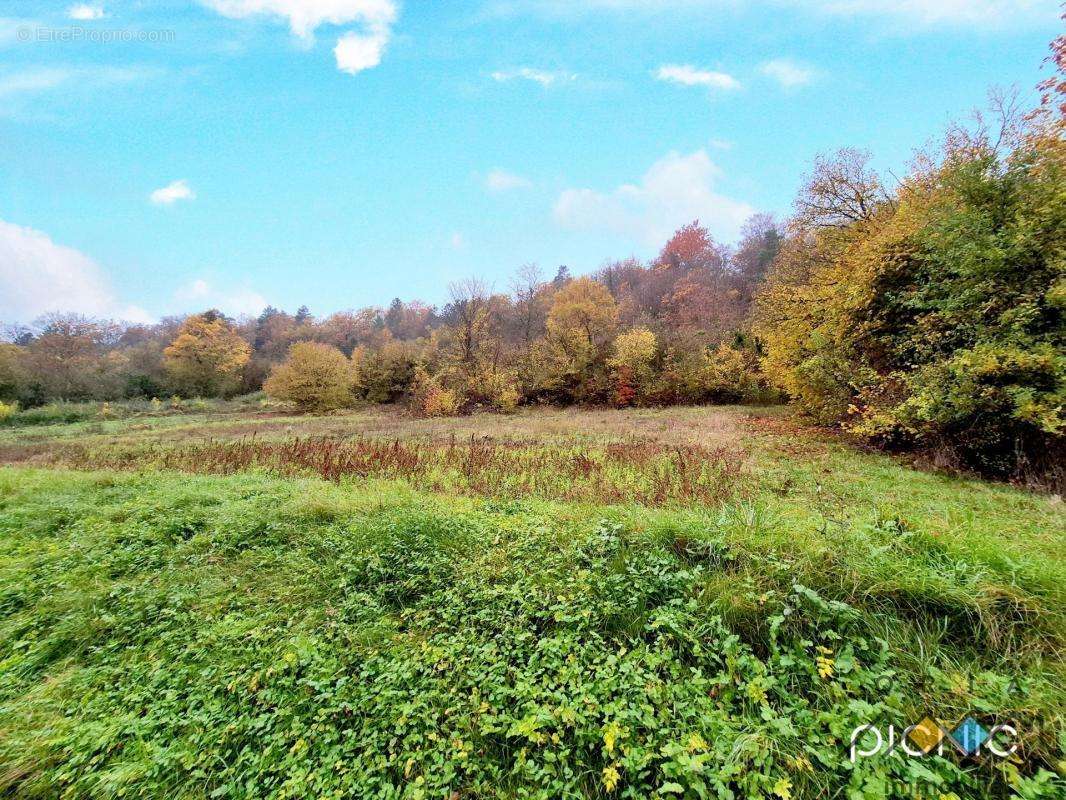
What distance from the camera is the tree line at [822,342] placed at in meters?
7.77

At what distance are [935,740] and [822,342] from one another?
13.6 metres

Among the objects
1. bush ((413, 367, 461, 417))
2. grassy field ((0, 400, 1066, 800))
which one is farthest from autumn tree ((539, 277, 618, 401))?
grassy field ((0, 400, 1066, 800))

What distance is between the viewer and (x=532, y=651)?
331 centimetres

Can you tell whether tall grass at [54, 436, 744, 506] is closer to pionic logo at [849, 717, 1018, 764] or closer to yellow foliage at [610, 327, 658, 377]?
pionic logo at [849, 717, 1018, 764]

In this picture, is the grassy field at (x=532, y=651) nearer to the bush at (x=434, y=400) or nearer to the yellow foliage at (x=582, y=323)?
the bush at (x=434, y=400)

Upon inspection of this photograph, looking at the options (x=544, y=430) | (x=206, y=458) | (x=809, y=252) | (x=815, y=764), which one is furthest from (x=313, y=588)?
(x=809, y=252)

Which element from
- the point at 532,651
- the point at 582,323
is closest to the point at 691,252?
the point at 582,323

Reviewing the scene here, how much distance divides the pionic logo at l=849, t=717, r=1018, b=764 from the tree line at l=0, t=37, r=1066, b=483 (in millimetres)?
7958

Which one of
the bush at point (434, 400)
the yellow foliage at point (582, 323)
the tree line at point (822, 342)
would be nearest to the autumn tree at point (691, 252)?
the tree line at point (822, 342)

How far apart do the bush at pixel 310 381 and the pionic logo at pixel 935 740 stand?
34683 mm

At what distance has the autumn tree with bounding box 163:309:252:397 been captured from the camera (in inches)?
1660

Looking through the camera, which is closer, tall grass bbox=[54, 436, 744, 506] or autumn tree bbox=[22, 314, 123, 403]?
tall grass bbox=[54, 436, 744, 506]

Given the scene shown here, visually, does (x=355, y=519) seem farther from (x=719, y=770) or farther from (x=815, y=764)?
(x=815, y=764)

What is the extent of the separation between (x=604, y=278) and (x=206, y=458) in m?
52.0
